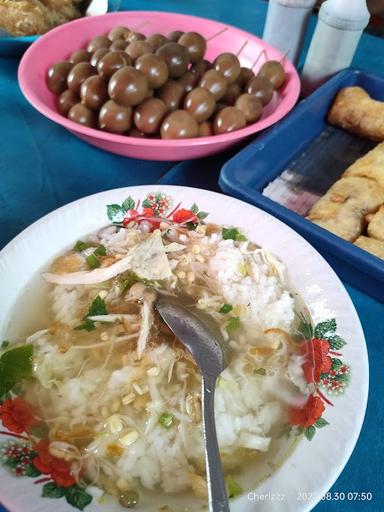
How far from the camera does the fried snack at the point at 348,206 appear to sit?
1.28 metres

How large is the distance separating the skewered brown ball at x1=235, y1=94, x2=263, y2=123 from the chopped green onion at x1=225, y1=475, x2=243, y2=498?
3.53 feet

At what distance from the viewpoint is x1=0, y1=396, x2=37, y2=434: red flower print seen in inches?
28.5

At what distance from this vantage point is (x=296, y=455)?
0.72 meters

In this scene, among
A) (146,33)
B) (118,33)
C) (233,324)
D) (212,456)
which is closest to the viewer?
(212,456)

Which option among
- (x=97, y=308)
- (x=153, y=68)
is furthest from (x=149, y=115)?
(x=97, y=308)

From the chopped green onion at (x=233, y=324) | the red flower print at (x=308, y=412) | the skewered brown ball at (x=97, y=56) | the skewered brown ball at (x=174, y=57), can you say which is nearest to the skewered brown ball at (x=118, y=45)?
the skewered brown ball at (x=97, y=56)

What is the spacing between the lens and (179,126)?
132 cm

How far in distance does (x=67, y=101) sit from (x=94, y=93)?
0.37 ft

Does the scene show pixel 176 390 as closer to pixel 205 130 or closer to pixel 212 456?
pixel 212 456

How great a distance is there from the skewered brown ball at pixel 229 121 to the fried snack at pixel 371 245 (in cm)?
51

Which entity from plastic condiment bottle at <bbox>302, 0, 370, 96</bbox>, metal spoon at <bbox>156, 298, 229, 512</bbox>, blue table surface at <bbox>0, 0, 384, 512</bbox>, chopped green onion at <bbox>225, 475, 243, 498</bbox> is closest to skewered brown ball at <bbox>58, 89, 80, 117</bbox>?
blue table surface at <bbox>0, 0, 384, 512</bbox>

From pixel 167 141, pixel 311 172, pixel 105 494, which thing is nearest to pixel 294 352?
pixel 105 494

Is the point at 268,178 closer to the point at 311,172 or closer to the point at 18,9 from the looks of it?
the point at 311,172

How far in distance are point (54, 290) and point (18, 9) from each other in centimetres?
137
